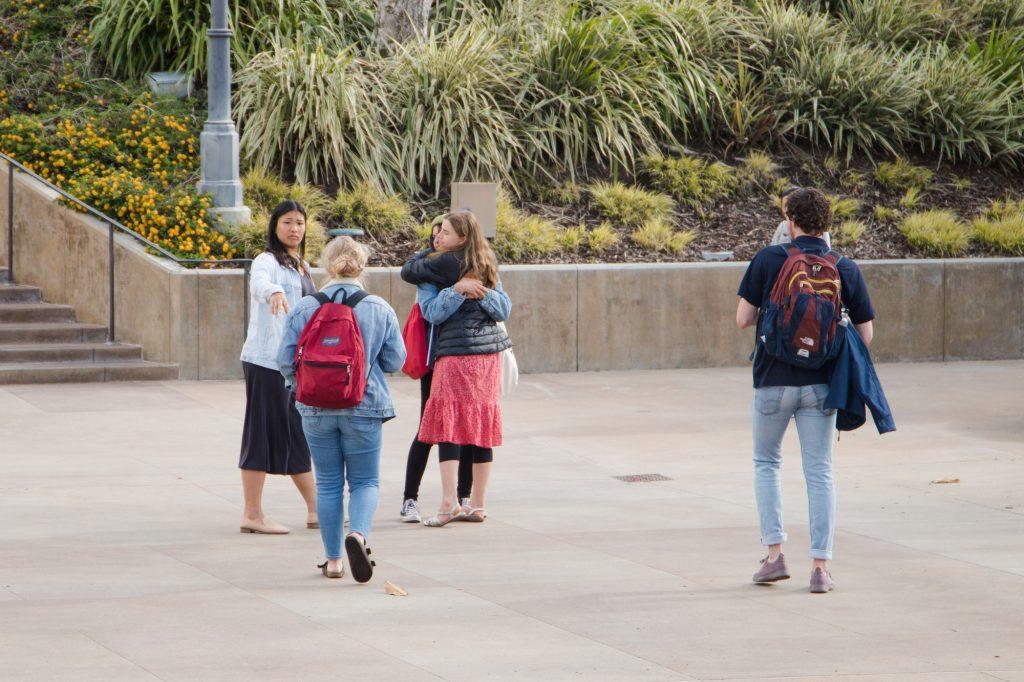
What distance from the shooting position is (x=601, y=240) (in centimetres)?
1543

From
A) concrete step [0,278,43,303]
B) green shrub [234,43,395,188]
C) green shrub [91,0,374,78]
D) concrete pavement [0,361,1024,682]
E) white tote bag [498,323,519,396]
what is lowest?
concrete pavement [0,361,1024,682]

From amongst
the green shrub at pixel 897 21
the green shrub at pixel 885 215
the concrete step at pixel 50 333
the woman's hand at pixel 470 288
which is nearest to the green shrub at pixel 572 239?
the green shrub at pixel 885 215

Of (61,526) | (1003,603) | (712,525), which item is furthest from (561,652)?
(61,526)

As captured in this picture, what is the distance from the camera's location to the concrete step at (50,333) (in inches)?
541

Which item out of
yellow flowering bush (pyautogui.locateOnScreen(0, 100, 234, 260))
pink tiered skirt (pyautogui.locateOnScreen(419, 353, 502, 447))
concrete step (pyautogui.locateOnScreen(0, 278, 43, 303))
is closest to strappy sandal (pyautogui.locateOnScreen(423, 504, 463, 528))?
pink tiered skirt (pyautogui.locateOnScreen(419, 353, 502, 447))

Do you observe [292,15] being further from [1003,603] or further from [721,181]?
[1003,603]

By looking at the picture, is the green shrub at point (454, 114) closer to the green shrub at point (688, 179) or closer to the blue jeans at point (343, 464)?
the green shrub at point (688, 179)

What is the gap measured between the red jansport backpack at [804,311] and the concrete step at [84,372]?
7.90 m

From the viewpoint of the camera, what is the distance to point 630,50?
56.9 feet

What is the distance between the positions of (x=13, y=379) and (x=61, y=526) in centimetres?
539

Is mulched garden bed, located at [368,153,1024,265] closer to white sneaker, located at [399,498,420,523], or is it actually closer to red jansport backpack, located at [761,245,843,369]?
white sneaker, located at [399,498,420,523]

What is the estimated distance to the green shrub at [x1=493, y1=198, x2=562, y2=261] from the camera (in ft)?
49.2

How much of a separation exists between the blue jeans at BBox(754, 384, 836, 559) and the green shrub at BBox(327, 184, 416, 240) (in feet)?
28.5

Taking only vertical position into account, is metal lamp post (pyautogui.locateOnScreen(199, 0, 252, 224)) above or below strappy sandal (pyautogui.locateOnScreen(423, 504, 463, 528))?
above
